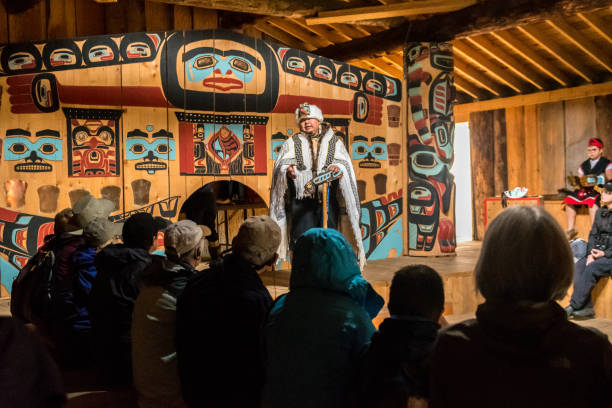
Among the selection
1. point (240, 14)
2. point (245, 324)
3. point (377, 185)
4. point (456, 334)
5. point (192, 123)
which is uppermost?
point (240, 14)

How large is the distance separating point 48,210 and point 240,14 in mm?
3352

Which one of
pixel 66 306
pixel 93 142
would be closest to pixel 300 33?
pixel 93 142

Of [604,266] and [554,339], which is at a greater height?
[554,339]

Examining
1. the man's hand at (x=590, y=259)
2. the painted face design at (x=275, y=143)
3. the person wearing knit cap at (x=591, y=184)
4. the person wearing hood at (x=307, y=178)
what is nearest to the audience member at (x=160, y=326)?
the person wearing hood at (x=307, y=178)

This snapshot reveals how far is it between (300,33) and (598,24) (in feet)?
13.6

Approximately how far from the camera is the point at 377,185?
700 centimetres

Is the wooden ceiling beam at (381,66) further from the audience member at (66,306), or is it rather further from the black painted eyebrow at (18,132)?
the audience member at (66,306)

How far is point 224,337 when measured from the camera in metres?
2.04

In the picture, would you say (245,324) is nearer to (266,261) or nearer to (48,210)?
(266,261)

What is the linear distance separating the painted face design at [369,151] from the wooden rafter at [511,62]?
7.46 feet

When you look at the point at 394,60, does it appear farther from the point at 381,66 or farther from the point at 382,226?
the point at 382,226

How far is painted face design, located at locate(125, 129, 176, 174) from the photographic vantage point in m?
5.56

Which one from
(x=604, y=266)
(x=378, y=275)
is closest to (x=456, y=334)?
(x=378, y=275)

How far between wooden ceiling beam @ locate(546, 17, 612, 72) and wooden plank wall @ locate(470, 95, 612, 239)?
2.18 ft
